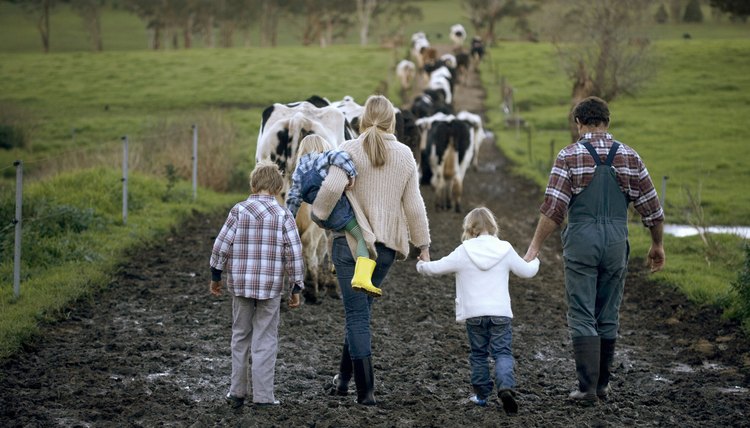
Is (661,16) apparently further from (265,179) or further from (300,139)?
(265,179)

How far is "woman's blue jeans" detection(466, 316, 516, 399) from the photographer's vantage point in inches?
279

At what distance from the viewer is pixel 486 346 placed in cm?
723

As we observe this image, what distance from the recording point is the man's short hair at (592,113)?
24.4ft

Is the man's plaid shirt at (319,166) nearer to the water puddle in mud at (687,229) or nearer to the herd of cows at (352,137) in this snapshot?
the herd of cows at (352,137)

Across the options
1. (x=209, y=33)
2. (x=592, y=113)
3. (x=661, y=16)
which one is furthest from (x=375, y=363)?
(x=661, y=16)

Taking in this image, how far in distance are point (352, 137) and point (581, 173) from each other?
5241mm

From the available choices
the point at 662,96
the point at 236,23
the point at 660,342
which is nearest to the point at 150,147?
the point at 660,342

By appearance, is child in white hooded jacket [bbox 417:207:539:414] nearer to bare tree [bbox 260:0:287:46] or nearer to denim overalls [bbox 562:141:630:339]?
denim overalls [bbox 562:141:630:339]

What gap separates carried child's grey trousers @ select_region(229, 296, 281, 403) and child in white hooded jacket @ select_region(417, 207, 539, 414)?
116 centimetres

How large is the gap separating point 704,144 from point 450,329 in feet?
81.4

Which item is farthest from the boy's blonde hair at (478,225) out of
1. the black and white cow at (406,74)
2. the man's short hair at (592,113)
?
the black and white cow at (406,74)

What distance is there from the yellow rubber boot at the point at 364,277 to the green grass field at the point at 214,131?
3507mm

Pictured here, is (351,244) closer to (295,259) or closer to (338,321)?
(295,259)

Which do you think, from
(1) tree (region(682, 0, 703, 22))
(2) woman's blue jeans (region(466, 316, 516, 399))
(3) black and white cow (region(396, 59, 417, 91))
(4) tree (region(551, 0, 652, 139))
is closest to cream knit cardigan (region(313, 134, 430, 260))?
(2) woman's blue jeans (region(466, 316, 516, 399))
